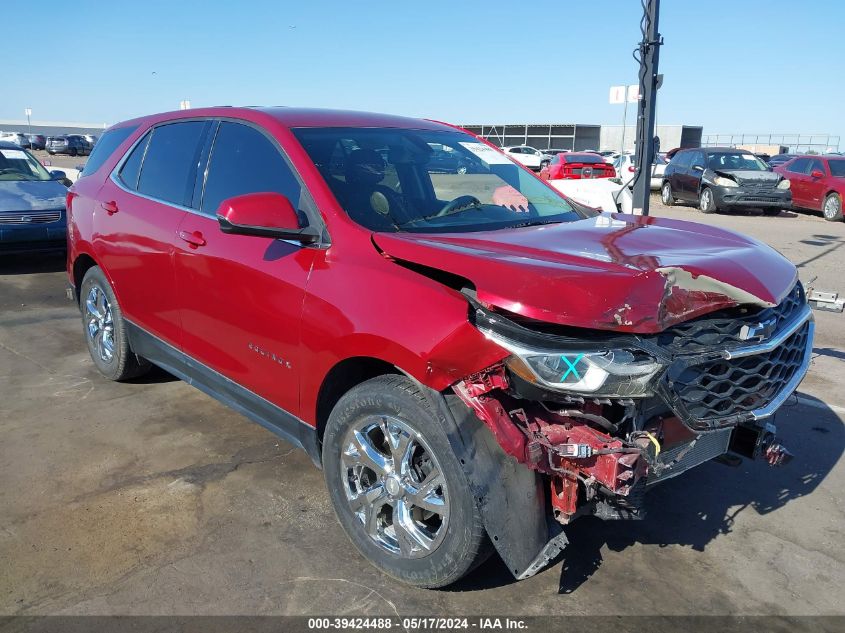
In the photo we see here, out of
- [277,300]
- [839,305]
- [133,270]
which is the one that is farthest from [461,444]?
[133,270]

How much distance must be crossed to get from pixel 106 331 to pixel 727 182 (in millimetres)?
16467

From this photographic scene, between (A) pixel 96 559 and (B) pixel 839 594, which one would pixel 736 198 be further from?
(A) pixel 96 559

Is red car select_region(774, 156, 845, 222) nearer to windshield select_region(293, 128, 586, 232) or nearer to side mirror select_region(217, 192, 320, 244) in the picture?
windshield select_region(293, 128, 586, 232)

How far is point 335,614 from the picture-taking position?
2.71 metres

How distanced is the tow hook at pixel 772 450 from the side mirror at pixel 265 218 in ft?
6.68

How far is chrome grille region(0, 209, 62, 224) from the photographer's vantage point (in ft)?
29.0

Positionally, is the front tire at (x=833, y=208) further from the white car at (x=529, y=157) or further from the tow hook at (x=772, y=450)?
the white car at (x=529, y=157)

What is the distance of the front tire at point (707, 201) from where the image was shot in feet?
59.7

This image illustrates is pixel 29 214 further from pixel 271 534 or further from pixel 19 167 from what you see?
pixel 271 534

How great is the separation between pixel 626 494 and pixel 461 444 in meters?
0.57

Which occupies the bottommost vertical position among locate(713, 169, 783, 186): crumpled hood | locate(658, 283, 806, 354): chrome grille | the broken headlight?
the broken headlight

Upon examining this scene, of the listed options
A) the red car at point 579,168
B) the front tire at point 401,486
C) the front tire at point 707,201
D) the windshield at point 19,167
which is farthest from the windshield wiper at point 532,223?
the red car at point 579,168

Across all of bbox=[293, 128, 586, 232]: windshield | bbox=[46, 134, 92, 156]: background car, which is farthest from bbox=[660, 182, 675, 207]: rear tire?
bbox=[46, 134, 92, 156]: background car

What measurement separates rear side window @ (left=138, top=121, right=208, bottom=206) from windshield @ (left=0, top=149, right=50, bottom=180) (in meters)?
6.69
